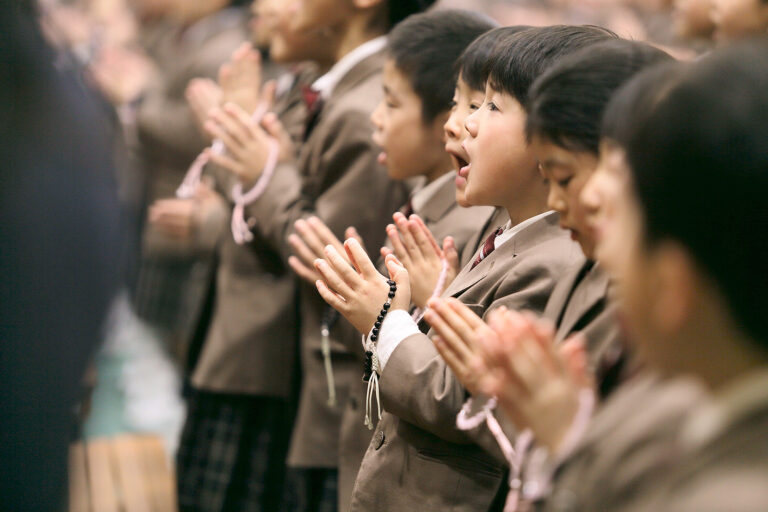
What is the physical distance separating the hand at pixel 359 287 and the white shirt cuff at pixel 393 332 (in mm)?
21

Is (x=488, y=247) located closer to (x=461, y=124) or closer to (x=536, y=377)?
(x=461, y=124)

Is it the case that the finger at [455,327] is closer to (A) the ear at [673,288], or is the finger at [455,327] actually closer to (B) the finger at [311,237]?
(A) the ear at [673,288]

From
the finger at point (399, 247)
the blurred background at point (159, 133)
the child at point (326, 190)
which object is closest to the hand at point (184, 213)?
the blurred background at point (159, 133)

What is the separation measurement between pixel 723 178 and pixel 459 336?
0.54 metres

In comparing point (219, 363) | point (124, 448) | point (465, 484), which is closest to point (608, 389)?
point (465, 484)

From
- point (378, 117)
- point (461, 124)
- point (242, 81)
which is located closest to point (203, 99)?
point (242, 81)

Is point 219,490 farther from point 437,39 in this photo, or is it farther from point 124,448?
point 437,39

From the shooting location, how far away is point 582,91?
50.9 inches

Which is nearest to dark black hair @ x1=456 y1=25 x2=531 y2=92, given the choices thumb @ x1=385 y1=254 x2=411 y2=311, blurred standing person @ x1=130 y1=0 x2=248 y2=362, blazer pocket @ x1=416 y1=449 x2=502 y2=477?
thumb @ x1=385 y1=254 x2=411 y2=311

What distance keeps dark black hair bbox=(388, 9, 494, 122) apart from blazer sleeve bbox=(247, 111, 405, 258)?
0.76ft

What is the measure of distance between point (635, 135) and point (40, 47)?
0.64 m

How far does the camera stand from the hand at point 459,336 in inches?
50.9

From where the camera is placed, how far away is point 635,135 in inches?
35.9

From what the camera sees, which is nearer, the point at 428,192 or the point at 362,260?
the point at 362,260
